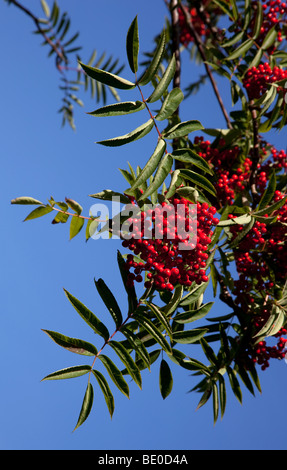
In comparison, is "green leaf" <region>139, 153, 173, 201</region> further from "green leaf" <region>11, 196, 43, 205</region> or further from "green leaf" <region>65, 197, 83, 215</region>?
"green leaf" <region>11, 196, 43, 205</region>

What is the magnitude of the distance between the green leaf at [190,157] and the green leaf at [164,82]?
0.26 meters

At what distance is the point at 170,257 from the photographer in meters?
2.14

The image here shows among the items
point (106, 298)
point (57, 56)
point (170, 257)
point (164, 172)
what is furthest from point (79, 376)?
point (57, 56)

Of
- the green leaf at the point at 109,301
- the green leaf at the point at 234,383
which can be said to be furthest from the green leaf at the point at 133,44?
the green leaf at the point at 234,383

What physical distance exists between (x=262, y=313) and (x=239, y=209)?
2.49 ft

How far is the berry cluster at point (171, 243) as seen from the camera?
210 centimetres

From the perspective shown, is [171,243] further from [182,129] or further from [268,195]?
[268,195]

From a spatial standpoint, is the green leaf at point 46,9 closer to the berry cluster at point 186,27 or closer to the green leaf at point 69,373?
the berry cluster at point 186,27

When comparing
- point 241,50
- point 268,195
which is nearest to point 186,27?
point 241,50

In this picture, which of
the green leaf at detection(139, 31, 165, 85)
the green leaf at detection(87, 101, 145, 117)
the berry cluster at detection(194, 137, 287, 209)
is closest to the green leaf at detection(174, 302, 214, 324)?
the berry cluster at detection(194, 137, 287, 209)

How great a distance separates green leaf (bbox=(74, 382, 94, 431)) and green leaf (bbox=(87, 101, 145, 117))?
1.20m

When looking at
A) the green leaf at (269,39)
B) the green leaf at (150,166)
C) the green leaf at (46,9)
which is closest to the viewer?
the green leaf at (150,166)

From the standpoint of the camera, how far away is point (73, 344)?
2.10 meters

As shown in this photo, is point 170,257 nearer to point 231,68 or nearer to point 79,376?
point 79,376
